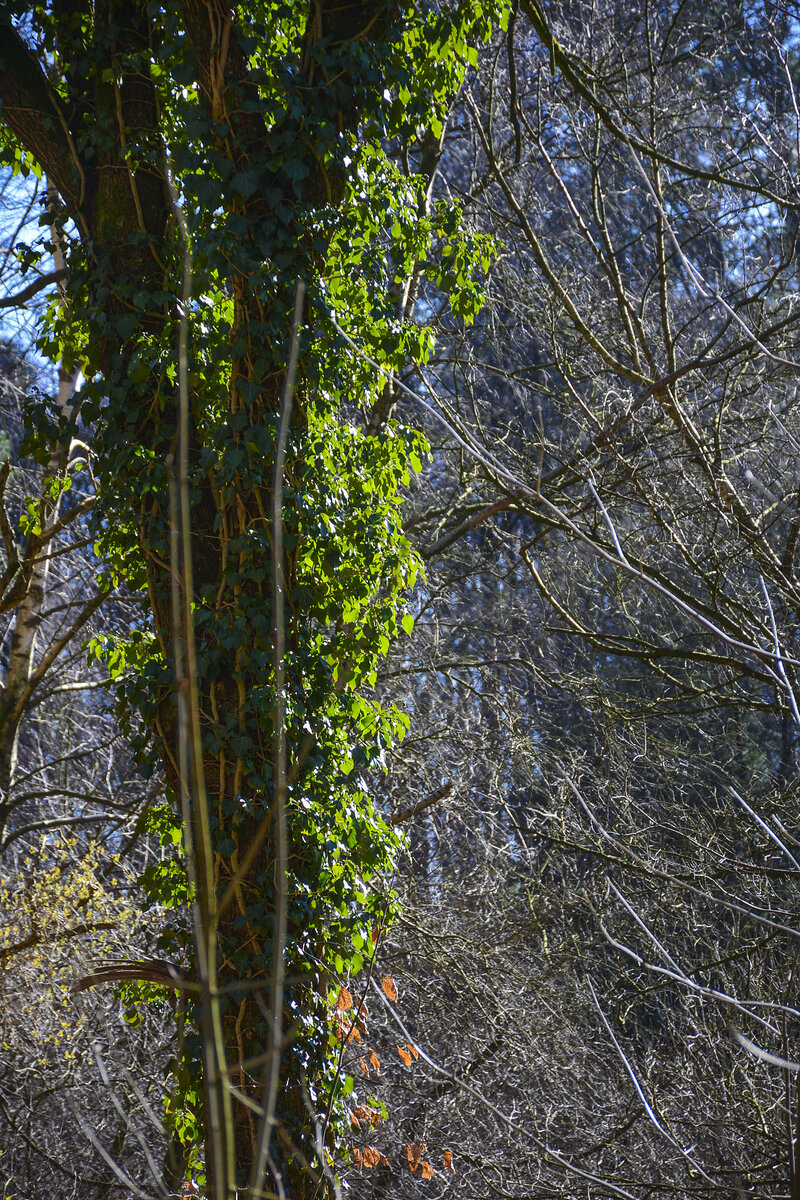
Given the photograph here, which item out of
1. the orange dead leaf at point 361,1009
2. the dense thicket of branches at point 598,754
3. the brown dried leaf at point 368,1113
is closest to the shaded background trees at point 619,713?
the dense thicket of branches at point 598,754

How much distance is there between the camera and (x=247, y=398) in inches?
140

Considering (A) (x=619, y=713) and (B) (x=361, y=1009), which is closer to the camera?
(B) (x=361, y=1009)

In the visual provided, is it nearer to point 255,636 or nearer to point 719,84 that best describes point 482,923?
point 255,636

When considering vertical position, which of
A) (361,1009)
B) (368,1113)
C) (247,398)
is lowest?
(368,1113)

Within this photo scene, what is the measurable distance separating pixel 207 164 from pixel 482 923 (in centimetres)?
478

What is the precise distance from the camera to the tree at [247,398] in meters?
3.52

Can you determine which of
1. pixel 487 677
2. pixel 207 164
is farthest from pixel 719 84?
pixel 207 164

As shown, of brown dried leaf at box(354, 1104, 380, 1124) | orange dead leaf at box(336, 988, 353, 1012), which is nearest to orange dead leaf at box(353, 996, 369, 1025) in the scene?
orange dead leaf at box(336, 988, 353, 1012)

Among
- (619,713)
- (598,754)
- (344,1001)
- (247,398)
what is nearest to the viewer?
(247,398)

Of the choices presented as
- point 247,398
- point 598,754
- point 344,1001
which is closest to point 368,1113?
point 344,1001

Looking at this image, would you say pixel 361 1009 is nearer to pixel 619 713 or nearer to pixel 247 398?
pixel 619 713

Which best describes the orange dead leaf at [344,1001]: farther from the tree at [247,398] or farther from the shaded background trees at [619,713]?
the shaded background trees at [619,713]

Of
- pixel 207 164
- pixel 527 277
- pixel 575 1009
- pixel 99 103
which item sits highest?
pixel 527 277

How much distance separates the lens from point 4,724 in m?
6.14
